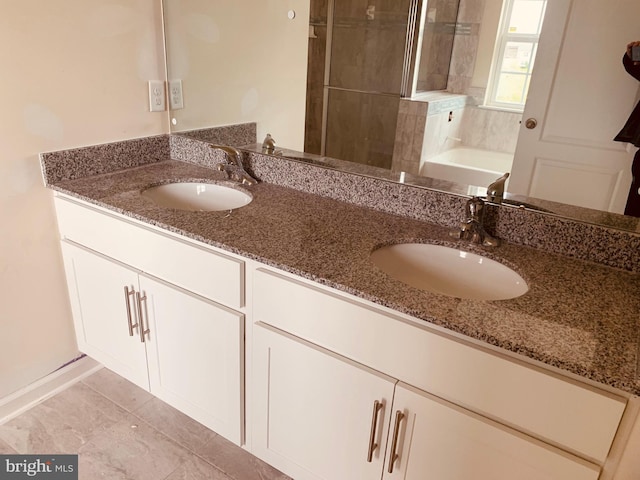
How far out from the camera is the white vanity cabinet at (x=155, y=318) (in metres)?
1.35

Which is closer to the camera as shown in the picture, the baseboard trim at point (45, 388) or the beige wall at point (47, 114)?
the beige wall at point (47, 114)

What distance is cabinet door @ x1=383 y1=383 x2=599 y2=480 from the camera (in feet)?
3.03

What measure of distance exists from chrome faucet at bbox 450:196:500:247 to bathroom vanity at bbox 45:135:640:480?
0.04 meters

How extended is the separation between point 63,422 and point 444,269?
145 cm

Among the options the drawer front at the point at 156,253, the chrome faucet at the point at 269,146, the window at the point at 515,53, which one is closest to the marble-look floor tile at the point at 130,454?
the drawer front at the point at 156,253

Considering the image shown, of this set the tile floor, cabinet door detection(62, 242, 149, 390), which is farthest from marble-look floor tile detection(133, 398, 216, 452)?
cabinet door detection(62, 242, 149, 390)

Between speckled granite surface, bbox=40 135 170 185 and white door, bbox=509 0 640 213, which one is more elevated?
white door, bbox=509 0 640 213

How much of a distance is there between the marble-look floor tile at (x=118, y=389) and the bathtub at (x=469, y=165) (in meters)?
1.37

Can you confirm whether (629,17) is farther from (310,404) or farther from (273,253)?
(310,404)

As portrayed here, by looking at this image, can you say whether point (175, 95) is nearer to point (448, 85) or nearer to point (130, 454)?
point (448, 85)

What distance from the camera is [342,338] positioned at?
1112 millimetres

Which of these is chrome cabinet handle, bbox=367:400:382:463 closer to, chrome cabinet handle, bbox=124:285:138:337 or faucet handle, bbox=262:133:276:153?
chrome cabinet handle, bbox=124:285:138:337

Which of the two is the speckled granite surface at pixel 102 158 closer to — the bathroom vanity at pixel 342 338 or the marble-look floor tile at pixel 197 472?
the bathroom vanity at pixel 342 338

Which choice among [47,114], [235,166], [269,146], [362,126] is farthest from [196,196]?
[362,126]
